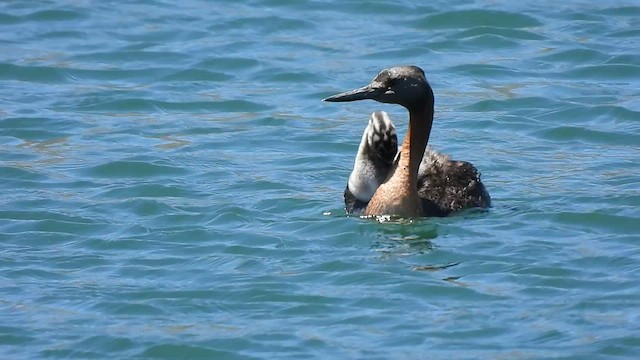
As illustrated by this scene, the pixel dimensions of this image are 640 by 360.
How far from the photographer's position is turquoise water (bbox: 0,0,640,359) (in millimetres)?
8547

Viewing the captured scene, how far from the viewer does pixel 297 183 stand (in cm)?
1174

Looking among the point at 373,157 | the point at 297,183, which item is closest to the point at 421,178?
the point at 373,157

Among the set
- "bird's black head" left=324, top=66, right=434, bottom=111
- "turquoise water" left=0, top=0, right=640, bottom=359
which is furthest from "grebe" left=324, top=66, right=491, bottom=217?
"turquoise water" left=0, top=0, right=640, bottom=359

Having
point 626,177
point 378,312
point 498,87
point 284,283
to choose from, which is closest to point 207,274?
point 284,283

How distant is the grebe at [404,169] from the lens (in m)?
10.6

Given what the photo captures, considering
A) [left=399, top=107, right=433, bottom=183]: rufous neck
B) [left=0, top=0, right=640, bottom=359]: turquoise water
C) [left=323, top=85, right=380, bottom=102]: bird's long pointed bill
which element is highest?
[left=323, top=85, right=380, bottom=102]: bird's long pointed bill

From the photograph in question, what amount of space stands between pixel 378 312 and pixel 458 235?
1706 millimetres

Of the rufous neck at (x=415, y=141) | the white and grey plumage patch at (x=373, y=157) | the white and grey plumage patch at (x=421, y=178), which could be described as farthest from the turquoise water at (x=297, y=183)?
the rufous neck at (x=415, y=141)

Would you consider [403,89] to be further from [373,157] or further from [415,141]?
[373,157]

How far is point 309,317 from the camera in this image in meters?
8.71

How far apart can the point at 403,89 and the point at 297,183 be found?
1.48m

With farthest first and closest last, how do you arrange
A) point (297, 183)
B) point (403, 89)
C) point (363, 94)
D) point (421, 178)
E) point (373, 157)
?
point (297, 183)
point (421, 178)
point (373, 157)
point (363, 94)
point (403, 89)

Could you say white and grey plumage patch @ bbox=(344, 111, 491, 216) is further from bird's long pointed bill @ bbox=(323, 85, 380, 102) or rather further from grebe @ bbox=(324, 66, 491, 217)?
bird's long pointed bill @ bbox=(323, 85, 380, 102)

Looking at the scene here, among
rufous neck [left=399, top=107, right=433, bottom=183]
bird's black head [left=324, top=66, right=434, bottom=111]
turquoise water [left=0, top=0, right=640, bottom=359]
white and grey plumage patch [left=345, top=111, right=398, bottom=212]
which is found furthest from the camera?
white and grey plumage patch [left=345, top=111, right=398, bottom=212]
